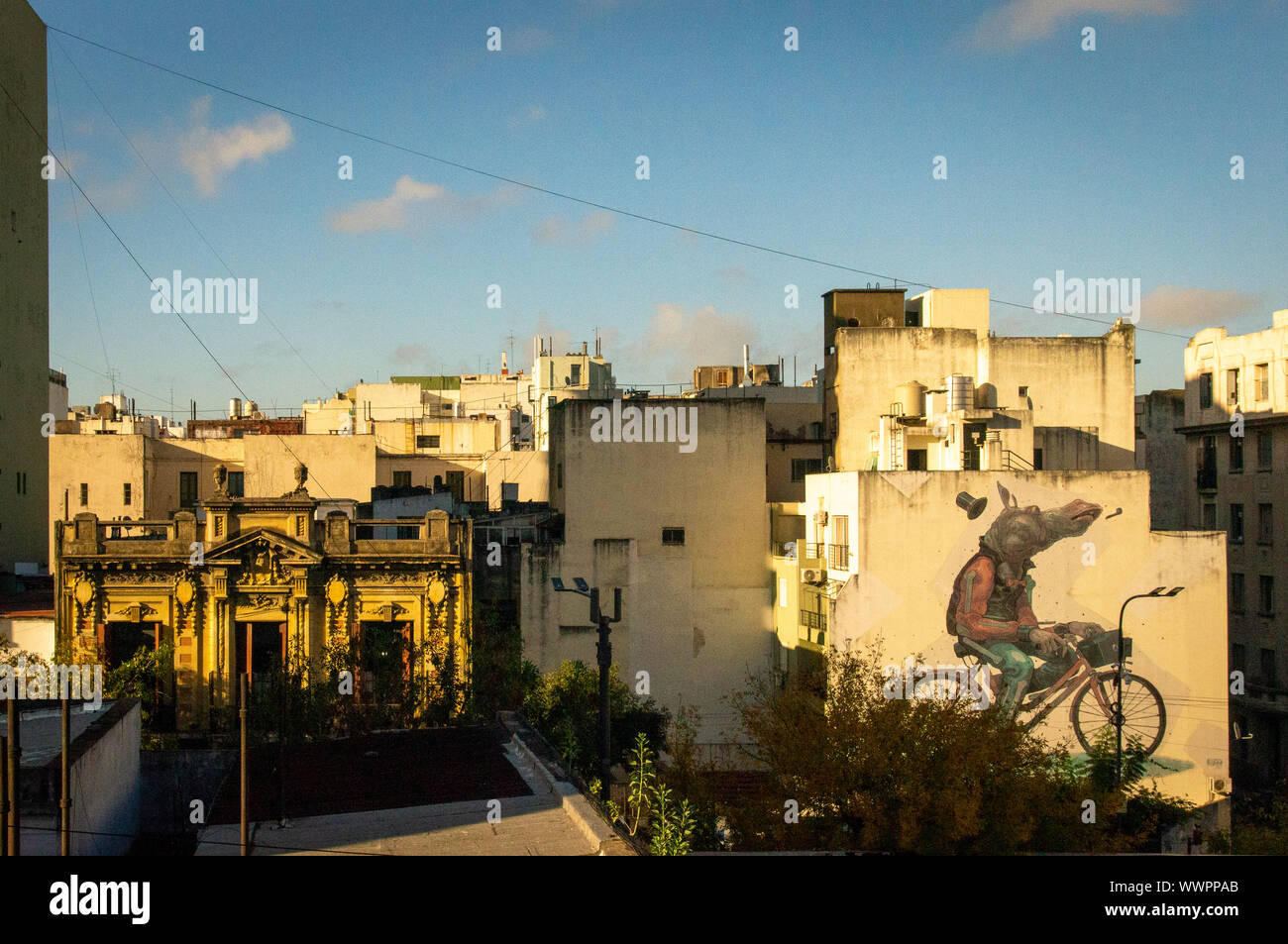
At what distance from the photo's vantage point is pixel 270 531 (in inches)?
1428

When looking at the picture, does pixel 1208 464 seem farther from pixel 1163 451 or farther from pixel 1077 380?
pixel 1077 380

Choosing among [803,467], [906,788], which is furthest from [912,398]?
[906,788]

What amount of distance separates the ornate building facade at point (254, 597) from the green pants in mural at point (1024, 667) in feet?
64.9

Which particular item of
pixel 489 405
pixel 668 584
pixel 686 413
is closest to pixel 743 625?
pixel 668 584

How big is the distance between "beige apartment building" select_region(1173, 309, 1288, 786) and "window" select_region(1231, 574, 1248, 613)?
47 mm

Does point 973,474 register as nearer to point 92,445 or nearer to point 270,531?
point 270,531

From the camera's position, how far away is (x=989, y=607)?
4216 cm

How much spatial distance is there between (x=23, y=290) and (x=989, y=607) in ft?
135

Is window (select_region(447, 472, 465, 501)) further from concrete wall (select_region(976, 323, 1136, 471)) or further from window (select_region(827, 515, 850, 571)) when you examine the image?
concrete wall (select_region(976, 323, 1136, 471))

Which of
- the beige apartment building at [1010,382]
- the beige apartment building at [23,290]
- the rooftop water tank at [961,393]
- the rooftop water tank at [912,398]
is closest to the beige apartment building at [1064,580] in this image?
the rooftop water tank at [961,393]

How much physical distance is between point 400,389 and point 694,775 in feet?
189

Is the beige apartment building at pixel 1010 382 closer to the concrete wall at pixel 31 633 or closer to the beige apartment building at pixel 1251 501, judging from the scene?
the beige apartment building at pixel 1251 501

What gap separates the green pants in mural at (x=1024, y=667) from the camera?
41.9 meters

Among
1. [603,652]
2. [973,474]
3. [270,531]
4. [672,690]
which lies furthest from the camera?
[672,690]
